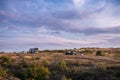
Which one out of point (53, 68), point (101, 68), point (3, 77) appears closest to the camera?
point (3, 77)

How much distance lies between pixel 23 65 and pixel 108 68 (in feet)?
41.3

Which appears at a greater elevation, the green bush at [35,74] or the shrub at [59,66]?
the shrub at [59,66]

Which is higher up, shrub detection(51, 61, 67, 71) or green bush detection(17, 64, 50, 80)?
shrub detection(51, 61, 67, 71)

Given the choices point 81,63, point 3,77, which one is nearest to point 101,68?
point 81,63

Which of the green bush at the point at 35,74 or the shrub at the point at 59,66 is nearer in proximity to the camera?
the green bush at the point at 35,74

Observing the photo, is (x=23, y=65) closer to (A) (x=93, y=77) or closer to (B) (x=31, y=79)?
(B) (x=31, y=79)

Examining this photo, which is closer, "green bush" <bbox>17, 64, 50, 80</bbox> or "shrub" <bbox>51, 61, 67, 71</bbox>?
"green bush" <bbox>17, 64, 50, 80</bbox>

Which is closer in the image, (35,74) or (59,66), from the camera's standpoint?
(35,74)

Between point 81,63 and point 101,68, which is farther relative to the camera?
point 81,63

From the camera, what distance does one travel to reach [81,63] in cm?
5138

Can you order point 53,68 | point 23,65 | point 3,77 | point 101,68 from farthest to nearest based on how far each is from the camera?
point 23,65
point 53,68
point 101,68
point 3,77

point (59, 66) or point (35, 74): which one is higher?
point (59, 66)

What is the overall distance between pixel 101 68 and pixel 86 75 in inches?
118

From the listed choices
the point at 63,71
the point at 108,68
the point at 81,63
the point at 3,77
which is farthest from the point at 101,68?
the point at 3,77
